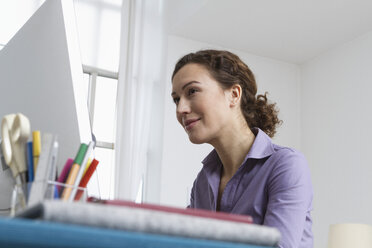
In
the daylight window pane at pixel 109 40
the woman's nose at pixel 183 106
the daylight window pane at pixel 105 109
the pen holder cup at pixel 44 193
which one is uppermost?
the daylight window pane at pixel 109 40

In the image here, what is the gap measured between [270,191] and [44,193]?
0.68 m

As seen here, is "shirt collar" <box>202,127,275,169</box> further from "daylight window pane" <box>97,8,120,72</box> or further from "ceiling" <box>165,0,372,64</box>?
"daylight window pane" <box>97,8,120,72</box>

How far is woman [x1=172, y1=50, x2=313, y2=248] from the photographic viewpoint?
3.62 ft

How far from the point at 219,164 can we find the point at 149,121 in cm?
297

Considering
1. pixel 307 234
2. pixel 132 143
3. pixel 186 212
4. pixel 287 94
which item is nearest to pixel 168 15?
pixel 132 143

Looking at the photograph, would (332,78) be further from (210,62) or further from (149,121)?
(210,62)

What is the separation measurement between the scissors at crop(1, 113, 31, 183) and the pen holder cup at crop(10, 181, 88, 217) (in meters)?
0.02

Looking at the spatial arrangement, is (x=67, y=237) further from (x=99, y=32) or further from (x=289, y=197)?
(x=99, y=32)

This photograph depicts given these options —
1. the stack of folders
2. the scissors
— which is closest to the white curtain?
the scissors

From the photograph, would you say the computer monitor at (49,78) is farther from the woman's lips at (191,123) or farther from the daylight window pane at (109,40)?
the daylight window pane at (109,40)

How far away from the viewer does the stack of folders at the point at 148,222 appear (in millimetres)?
342

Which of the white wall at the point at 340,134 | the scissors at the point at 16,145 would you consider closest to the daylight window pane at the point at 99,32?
the white wall at the point at 340,134

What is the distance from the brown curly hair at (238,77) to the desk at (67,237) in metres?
1.09

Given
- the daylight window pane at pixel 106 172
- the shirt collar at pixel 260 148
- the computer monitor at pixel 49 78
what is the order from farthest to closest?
the daylight window pane at pixel 106 172 < the shirt collar at pixel 260 148 < the computer monitor at pixel 49 78
